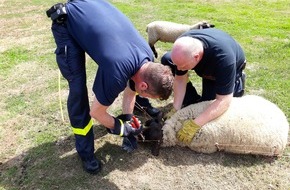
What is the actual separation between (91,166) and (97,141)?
0.57 meters

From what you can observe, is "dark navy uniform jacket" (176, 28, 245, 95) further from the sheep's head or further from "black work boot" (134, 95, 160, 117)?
"black work boot" (134, 95, 160, 117)

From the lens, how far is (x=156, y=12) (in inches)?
387

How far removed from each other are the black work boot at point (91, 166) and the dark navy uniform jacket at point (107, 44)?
3.36 feet

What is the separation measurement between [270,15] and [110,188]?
7709 millimetres

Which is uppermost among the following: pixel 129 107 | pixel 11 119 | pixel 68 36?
pixel 68 36

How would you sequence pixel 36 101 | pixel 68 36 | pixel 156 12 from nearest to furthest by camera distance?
1. pixel 68 36
2. pixel 36 101
3. pixel 156 12

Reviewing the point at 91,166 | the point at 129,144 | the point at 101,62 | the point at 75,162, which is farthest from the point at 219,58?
the point at 75,162

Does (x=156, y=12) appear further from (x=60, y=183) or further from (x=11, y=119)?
(x=60, y=183)

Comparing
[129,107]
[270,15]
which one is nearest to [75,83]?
[129,107]

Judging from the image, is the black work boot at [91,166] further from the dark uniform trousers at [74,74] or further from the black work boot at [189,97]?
the black work boot at [189,97]

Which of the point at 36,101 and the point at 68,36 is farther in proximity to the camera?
the point at 36,101

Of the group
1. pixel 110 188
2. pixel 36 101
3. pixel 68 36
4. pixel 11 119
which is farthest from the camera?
pixel 36 101

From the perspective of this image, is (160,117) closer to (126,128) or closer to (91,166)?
(126,128)

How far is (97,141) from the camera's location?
169 inches
